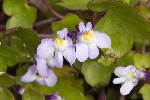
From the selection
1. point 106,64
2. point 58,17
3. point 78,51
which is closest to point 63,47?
point 78,51

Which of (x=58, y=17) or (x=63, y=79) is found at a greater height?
(x=58, y=17)

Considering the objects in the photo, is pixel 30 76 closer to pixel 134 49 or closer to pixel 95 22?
pixel 95 22

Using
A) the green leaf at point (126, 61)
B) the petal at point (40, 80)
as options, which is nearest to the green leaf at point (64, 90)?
the petal at point (40, 80)

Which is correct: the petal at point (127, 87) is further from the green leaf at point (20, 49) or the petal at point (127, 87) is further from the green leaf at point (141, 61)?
the green leaf at point (20, 49)

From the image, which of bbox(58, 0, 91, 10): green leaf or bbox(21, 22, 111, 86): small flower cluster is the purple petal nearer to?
bbox(21, 22, 111, 86): small flower cluster

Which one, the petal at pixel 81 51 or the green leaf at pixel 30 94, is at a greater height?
the petal at pixel 81 51

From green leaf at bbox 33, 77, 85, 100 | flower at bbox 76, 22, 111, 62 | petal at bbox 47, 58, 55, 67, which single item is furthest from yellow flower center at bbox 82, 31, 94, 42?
green leaf at bbox 33, 77, 85, 100

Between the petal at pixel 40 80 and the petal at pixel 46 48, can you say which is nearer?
the petal at pixel 46 48
